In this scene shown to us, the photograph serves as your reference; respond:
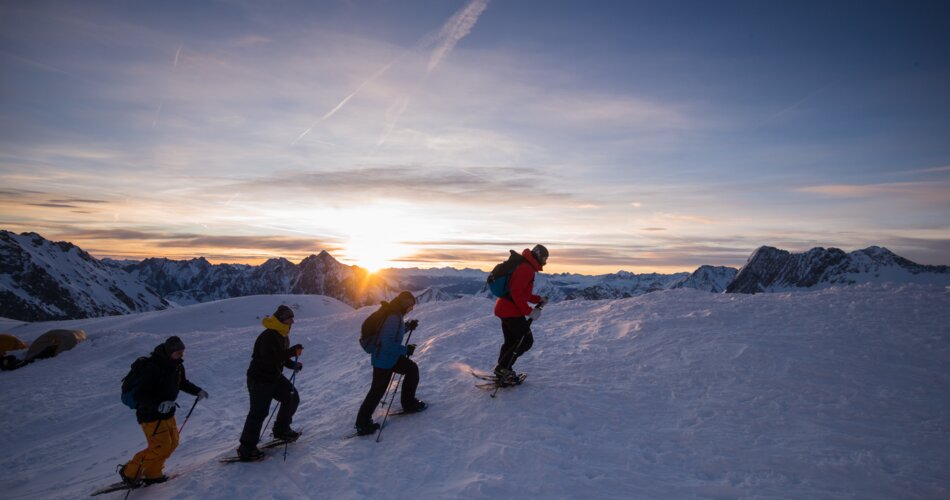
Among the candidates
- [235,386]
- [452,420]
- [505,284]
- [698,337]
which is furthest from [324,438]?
[235,386]

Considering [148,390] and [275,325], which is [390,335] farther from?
[148,390]

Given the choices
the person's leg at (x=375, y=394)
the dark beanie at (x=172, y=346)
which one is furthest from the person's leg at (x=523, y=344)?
the dark beanie at (x=172, y=346)

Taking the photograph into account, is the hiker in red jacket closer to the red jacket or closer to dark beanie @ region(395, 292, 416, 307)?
the red jacket

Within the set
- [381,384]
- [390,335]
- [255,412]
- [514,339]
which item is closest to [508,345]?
[514,339]

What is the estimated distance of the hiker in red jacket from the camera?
32.0ft

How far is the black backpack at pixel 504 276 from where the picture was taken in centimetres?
983

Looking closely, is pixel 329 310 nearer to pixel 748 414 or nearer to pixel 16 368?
pixel 16 368

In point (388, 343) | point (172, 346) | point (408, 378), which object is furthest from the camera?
point (408, 378)

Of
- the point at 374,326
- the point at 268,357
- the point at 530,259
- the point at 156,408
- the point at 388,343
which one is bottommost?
the point at 156,408

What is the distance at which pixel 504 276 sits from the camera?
986cm

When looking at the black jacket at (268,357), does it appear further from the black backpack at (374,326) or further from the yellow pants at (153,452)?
the yellow pants at (153,452)

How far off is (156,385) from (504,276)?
6671mm

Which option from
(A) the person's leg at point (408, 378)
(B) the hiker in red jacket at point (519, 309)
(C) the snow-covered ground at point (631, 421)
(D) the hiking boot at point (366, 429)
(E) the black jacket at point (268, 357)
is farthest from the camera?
(A) the person's leg at point (408, 378)

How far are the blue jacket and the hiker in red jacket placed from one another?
2.12 meters
